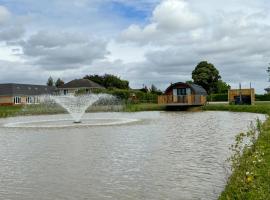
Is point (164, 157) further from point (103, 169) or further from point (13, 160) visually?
point (13, 160)

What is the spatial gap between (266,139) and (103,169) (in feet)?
16.9

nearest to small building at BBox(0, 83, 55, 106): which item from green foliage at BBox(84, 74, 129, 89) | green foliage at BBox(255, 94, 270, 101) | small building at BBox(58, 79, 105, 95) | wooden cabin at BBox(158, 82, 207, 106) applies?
small building at BBox(58, 79, 105, 95)

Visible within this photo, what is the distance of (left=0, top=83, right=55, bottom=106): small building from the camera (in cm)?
8406

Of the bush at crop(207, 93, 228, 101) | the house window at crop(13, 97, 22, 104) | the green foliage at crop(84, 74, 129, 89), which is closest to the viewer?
the bush at crop(207, 93, 228, 101)

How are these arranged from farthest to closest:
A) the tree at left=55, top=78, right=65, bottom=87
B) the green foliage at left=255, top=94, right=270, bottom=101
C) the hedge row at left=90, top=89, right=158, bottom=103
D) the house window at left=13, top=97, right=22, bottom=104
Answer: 1. the tree at left=55, top=78, right=65, bottom=87
2. the house window at left=13, top=97, right=22, bottom=104
3. the green foliage at left=255, top=94, right=270, bottom=101
4. the hedge row at left=90, top=89, right=158, bottom=103

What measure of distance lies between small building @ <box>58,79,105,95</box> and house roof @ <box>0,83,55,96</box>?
4.39 meters

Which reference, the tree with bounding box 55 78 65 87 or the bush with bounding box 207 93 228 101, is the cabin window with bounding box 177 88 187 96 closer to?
the bush with bounding box 207 93 228 101

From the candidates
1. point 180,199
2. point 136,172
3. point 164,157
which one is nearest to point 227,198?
point 180,199

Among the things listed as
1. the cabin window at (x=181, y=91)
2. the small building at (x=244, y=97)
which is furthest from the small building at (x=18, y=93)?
the small building at (x=244, y=97)

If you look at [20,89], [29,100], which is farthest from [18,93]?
[29,100]

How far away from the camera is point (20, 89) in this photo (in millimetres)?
87375

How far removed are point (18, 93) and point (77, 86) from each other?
43.6 feet

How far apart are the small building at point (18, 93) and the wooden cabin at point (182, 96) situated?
39.1 meters

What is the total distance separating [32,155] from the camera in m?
15.2
